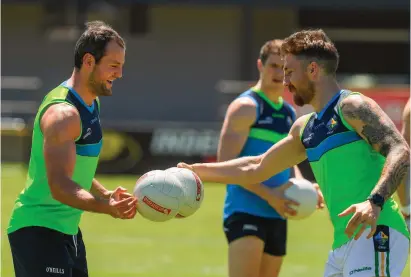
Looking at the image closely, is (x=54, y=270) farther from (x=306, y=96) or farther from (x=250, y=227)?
(x=250, y=227)

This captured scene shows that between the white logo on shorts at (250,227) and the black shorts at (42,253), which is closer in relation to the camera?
the black shorts at (42,253)

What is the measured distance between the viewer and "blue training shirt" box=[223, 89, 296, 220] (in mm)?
8250

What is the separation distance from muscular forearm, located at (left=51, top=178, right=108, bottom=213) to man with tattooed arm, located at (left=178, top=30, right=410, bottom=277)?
1.38 metres

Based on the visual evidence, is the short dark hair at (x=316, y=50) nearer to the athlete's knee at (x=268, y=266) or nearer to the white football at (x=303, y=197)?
the white football at (x=303, y=197)

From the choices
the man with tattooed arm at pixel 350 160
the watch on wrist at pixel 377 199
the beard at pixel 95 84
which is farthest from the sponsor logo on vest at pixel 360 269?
the beard at pixel 95 84

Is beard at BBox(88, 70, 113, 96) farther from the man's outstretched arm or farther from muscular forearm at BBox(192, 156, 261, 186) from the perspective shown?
muscular forearm at BBox(192, 156, 261, 186)

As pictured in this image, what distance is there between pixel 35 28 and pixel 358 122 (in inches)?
997

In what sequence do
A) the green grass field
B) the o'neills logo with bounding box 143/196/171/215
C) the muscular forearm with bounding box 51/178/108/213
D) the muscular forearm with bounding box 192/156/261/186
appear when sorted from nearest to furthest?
the muscular forearm with bounding box 51/178/108/213 < the o'neills logo with bounding box 143/196/171/215 < the muscular forearm with bounding box 192/156/261/186 < the green grass field

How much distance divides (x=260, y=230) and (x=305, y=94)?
2180 millimetres

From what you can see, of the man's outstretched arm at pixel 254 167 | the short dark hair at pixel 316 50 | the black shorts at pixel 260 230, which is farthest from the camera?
the black shorts at pixel 260 230

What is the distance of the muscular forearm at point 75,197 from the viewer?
235 inches

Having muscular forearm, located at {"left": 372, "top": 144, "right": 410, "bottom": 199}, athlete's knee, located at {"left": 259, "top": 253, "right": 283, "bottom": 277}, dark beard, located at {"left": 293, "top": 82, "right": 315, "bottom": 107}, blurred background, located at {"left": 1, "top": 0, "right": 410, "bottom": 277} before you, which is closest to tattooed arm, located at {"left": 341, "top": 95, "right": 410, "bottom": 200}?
muscular forearm, located at {"left": 372, "top": 144, "right": 410, "bottom": 199}

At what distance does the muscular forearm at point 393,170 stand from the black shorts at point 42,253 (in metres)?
2.03

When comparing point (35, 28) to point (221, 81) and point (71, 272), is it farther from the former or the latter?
point (71, 272)
